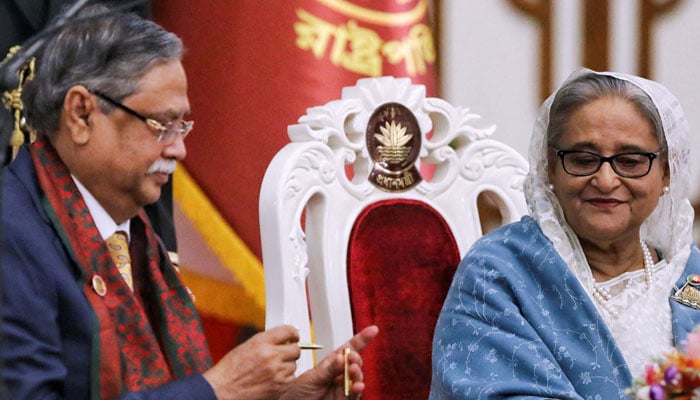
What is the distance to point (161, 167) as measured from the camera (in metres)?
2.12

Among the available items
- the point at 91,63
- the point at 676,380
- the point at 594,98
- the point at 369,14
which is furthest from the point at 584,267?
the point at 369,14

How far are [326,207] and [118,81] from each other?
1.91 ft

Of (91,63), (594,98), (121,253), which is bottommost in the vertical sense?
(121,253)

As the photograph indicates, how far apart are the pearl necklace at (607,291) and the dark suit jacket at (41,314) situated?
2.59ft

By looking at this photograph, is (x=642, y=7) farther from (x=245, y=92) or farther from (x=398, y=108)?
(x=398, y=108)

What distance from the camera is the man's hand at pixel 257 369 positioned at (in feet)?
6.56

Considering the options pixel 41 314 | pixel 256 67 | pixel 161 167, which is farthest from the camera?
pixel 256 67

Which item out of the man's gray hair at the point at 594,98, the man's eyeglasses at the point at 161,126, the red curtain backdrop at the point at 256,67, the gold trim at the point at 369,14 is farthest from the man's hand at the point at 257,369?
the gold trim at the point at 369,14

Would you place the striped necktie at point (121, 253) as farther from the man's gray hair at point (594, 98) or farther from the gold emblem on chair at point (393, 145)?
the man's gray hair at point (594, 98)

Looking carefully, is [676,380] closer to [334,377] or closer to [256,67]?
[334,377]

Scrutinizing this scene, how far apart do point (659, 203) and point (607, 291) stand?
0.23 metres

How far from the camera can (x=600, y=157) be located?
225cm

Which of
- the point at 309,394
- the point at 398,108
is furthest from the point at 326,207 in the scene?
the point at 309,394

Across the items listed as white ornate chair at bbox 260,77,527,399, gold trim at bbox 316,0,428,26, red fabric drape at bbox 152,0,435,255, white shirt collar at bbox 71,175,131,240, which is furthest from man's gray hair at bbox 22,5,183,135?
gold trim at bbox 316,0,428,26
